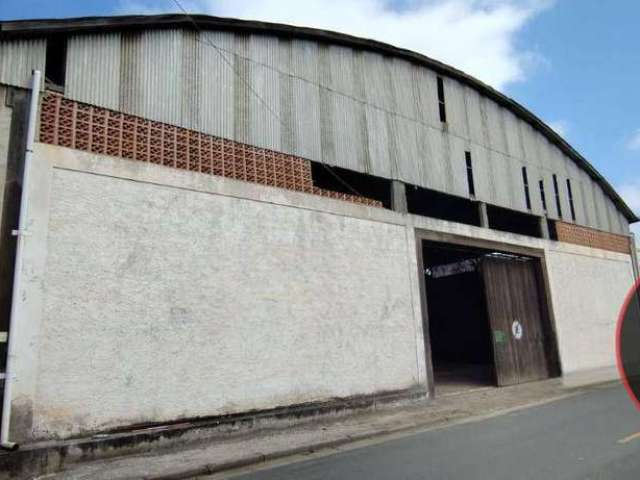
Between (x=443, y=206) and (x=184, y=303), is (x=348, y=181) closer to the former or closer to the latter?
(x=443, y=206)

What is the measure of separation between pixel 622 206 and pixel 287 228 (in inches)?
→ 702

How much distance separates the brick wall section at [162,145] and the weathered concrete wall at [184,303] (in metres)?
0.31

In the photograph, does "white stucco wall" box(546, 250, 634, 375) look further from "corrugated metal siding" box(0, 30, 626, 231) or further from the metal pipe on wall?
the metal pipe on wall

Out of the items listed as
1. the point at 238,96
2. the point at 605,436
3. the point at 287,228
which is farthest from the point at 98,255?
the point at 605,436

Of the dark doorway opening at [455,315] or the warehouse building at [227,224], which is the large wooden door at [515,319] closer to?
the warehouse building at [227,224]

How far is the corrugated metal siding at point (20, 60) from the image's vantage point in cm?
693

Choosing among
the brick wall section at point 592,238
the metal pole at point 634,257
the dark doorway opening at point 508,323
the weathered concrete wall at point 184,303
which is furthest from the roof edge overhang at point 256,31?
the dark doorway opening at point 508,323

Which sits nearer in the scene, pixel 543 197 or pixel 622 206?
pixel 543 197

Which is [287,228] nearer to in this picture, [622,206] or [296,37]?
[296,37]

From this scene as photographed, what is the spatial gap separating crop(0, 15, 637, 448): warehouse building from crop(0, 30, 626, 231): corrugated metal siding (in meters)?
0.05

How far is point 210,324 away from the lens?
7852 millimetres

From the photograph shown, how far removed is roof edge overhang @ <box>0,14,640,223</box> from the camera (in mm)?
7316

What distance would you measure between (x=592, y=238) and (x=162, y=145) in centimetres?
1660

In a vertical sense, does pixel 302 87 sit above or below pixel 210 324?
above
